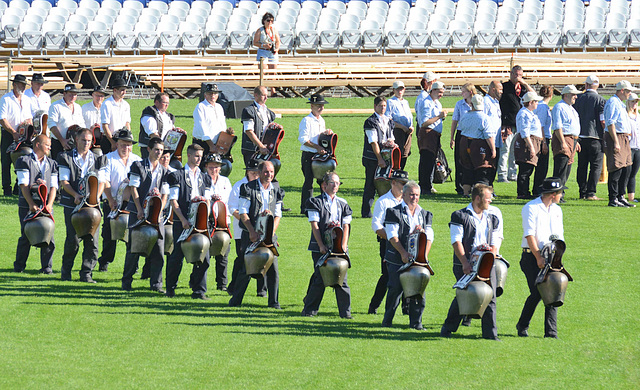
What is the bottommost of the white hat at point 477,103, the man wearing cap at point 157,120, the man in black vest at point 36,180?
the man in black vest at point 36,180

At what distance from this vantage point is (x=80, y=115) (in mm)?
15016

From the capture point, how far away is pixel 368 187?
1476 cm

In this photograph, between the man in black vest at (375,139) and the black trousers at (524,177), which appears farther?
the black trousers at (524,177)

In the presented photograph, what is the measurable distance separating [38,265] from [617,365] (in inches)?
277

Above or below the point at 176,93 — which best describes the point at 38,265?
below

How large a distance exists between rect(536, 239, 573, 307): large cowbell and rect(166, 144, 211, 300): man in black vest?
3.54 m

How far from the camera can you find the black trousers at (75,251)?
11422mm

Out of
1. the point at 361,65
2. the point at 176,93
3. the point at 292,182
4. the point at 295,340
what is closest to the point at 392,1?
the point at 361,65

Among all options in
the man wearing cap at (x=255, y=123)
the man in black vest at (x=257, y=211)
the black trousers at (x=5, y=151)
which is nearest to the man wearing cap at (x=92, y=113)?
the black trousers at (x=5, y=151)

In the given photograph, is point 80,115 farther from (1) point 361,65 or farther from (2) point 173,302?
(1) point 361,65

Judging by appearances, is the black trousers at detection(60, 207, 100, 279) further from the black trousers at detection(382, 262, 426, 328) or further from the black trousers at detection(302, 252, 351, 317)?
the black trousers at detection(382, 262, 426, 328)

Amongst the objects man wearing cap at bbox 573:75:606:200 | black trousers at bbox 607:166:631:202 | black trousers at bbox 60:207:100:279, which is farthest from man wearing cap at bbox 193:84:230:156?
black trousers at bbox 607:166:631:202

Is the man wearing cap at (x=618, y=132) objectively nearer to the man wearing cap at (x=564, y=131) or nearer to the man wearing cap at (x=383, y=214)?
the man wearing cap at (x=564, y=131)

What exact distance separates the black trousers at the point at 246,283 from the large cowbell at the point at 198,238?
0.40 m
